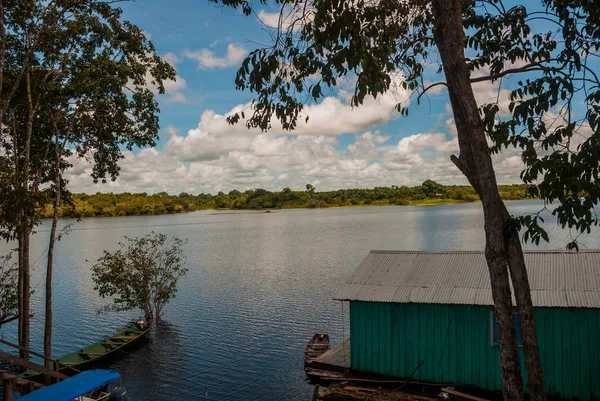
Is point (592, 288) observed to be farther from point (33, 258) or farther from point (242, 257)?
point (33, 258)

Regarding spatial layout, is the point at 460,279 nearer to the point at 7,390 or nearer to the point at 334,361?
the point at 334,361

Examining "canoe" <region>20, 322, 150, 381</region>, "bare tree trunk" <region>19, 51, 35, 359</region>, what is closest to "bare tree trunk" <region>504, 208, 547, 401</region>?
"bare tree trunk" <region>19, 51, 35, 359</region>

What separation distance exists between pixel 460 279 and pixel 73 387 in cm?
1349

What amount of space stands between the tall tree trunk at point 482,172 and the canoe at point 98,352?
19.5m

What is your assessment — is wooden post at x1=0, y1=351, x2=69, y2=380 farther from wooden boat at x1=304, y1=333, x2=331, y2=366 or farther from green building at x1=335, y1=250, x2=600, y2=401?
green building at x1=335, y1=250, x2=600, y2=401

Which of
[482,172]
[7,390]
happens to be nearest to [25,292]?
[7,390]

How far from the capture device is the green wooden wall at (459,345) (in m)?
14.1

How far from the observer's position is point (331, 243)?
2719 inches

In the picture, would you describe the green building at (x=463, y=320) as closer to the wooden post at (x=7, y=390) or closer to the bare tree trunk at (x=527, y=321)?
the bare tree trunk at (x=527, y=321)

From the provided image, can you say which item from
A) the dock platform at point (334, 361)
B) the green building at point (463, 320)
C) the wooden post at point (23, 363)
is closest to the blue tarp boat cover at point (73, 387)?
the wooden post at point (23, 363)

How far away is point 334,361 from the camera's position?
731 inches

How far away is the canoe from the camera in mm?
21987

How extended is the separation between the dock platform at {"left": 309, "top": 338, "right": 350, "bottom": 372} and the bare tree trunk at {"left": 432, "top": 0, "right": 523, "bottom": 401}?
10.8 meters

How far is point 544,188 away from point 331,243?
61.4m
